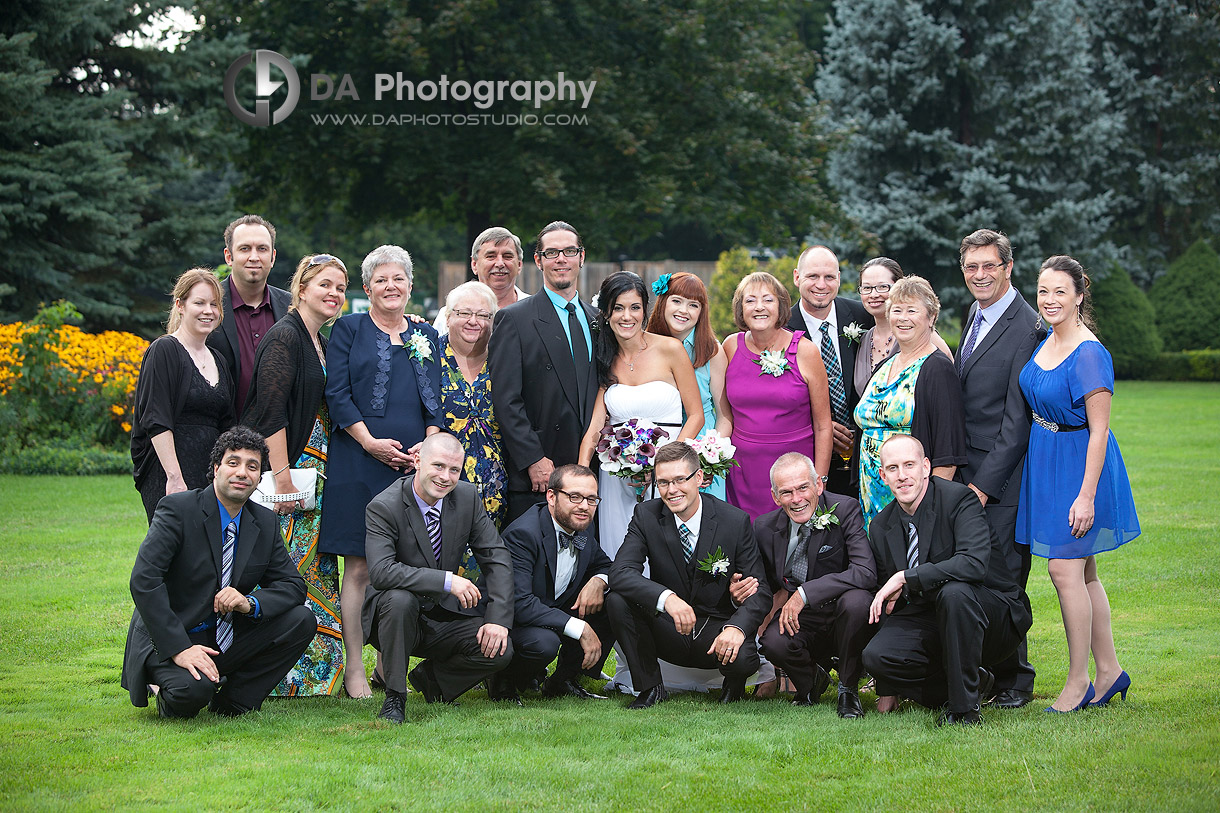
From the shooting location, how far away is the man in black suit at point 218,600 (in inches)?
202

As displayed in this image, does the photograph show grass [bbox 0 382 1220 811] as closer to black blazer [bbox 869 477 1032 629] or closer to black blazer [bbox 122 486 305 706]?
black blazer [bbox 122 486 305 706]

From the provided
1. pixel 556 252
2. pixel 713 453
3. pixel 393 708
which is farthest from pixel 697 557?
pixel 556 252

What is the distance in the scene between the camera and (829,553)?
5.62 m

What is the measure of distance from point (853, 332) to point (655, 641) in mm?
2110

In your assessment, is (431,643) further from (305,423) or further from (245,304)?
(245,304)

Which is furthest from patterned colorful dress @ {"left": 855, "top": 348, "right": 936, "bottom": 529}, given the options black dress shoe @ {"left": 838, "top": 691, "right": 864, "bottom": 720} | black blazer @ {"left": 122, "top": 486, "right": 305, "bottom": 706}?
A: black blazer @ {"left": 122, "top": 486, "right": 305, "bottom": 706}

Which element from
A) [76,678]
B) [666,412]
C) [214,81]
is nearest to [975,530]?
[666,412]

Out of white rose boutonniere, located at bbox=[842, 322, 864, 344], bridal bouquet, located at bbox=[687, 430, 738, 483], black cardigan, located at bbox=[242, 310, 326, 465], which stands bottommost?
bridal bouquet, located at bbox=[687, 430, 738, 483]

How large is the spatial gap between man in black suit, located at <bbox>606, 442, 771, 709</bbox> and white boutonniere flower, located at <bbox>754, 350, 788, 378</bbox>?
0.78 meters

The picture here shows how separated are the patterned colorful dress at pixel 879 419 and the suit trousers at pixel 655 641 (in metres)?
0.96

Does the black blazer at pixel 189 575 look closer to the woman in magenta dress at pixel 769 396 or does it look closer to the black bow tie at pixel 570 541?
the black bow tie at pixel 570 541

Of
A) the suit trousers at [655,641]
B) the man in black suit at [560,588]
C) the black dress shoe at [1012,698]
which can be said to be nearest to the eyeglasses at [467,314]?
the man in black suit at [560,588]

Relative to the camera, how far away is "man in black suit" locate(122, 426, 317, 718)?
16.8 ft

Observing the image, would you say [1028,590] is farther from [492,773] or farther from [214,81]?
[214,81]
